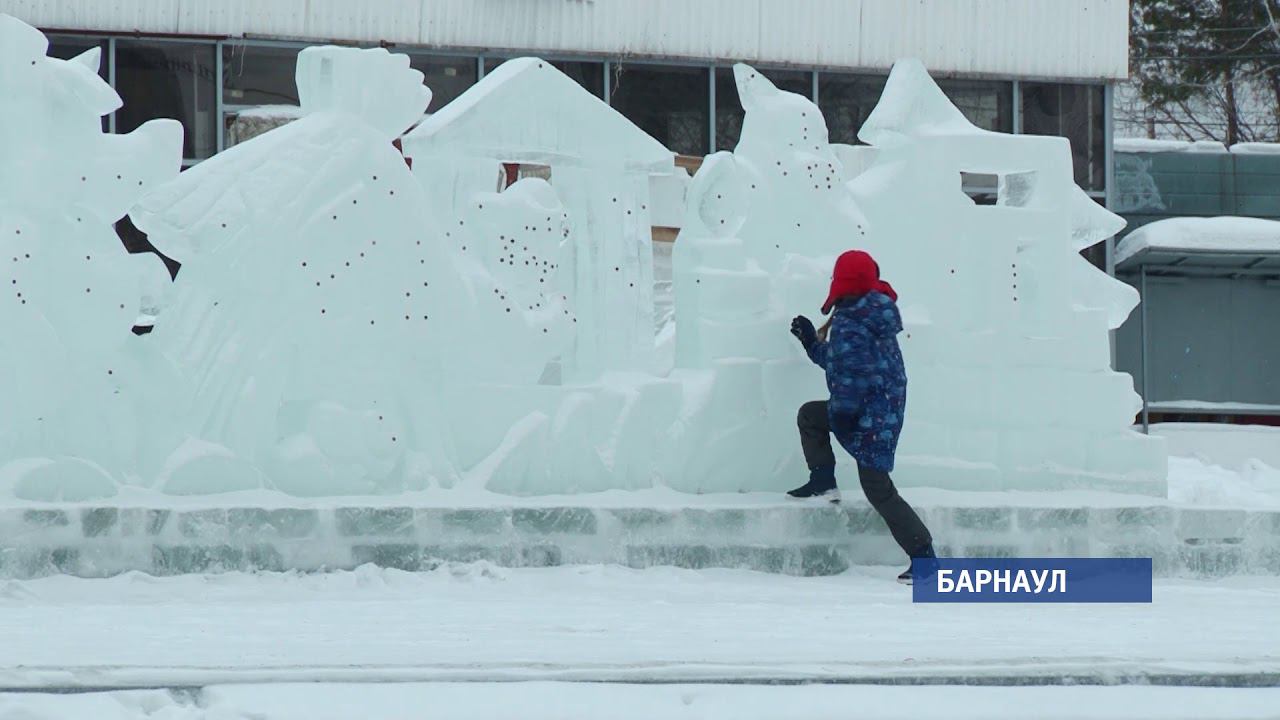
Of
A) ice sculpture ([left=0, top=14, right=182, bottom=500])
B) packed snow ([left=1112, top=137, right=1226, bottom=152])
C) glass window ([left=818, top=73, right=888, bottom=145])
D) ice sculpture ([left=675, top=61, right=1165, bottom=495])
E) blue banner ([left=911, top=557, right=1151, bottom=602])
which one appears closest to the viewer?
ice sculpture ([left=0, top=14, right=182, bottom=500])

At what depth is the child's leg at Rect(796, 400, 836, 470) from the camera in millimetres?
8125

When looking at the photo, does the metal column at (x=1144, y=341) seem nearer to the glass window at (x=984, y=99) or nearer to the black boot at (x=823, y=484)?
the glass window at (x=984, y=99)

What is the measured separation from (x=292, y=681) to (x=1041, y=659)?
2.35 metres

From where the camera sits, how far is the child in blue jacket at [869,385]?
7898mm

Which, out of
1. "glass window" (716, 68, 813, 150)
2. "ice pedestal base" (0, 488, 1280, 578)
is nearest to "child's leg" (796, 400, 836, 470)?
"ice pedestal base" (0, 488, 1280, 578)

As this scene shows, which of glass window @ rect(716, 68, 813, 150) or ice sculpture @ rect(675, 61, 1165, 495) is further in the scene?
glass window @ rect(716, 68, 813, 150)

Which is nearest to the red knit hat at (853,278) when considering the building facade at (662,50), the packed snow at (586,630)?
the packed snow at (586,630)

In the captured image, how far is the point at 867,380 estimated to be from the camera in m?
7.89

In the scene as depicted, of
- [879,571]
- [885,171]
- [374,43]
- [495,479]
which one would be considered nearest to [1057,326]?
[885,171]

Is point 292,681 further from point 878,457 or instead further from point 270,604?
point 878,457

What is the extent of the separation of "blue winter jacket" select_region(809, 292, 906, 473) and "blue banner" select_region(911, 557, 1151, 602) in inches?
24.4

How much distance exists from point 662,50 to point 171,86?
200 inches

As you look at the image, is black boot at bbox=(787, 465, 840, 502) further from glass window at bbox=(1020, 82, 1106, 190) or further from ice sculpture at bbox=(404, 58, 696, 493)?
glass window at bbox=(1020, 82, 1106, 190)

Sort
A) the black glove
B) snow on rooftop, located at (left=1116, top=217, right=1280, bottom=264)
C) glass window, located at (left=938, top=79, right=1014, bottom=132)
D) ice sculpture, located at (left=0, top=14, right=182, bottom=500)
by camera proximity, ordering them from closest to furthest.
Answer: ice sculpture, located at (left=0, top=14, right=182, bottom=500) < the black glove < snow on rooftop, located at (left=1116, top=217, right=1280, bottom=264) < glass window, located at (left=938, top=79, right=1014, bottom=132)
